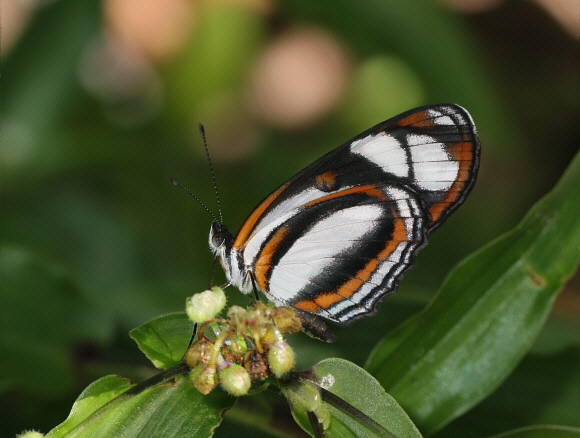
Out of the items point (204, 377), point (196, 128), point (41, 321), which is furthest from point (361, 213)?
point (196, 128)

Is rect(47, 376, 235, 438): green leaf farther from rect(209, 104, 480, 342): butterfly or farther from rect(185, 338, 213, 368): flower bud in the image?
rect(209, 104, 480, 342): butterfly

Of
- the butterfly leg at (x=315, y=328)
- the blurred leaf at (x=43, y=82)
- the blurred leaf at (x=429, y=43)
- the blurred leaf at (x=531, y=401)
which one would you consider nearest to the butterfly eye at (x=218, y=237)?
the butterfly leg at (x=315, y=328)

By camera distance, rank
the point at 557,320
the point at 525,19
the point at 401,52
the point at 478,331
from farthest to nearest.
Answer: the point at 525,19 < the point at 401,52 < the point at 557,320 < the point at 478,331

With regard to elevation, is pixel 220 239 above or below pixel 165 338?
above

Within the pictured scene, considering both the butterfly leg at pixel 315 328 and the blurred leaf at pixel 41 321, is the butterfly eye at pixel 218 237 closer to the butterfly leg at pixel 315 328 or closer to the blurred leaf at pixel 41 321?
the butterfly leg at pixel 315 328

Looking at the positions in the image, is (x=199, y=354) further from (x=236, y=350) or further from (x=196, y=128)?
(x=196, y=128)

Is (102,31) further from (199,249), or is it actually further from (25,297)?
(25,297)

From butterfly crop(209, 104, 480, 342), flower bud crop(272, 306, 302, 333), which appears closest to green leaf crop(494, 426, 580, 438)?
butterfly crop(209, 104, 480, 342)

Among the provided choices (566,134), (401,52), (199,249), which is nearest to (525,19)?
(566,134)
